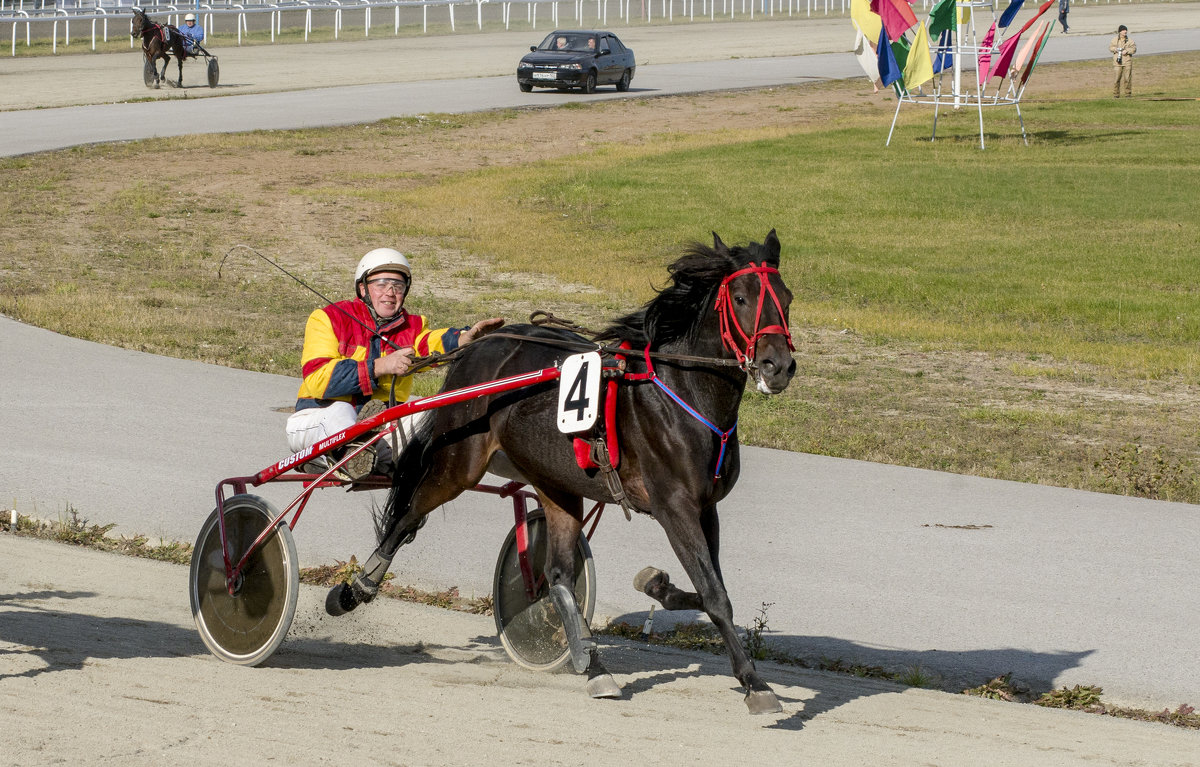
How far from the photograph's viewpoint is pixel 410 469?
20.1 feet

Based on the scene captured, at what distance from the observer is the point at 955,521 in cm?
811

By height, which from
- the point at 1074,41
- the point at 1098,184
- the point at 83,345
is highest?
the point at 1074,41

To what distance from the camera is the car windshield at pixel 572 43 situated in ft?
123

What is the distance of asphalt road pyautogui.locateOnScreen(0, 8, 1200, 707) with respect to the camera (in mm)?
6340

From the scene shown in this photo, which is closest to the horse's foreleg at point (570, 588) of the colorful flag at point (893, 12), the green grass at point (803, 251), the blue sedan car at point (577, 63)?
the green grass at point (803, 251)

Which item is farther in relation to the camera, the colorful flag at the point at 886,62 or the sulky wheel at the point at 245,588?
the colorful flag at the point at 886,62

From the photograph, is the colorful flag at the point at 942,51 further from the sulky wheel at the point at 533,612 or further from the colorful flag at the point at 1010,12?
the sulky wheel at the point at 533,612

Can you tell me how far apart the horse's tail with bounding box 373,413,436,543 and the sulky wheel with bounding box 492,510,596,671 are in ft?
1.61

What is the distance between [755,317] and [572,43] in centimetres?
3403

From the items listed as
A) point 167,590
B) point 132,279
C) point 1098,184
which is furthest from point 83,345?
point 1098,184

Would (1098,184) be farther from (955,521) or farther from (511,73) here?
(511,73)

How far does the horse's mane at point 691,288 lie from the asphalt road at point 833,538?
177cm

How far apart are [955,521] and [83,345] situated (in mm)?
8068

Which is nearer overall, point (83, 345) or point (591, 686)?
point (591, 686)
